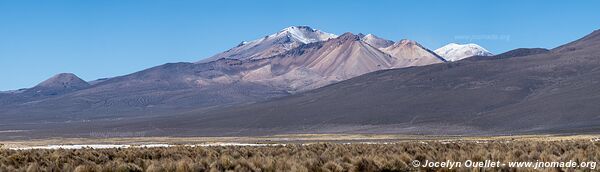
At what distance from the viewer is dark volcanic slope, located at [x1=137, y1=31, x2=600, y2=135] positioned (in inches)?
5276

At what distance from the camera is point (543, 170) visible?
20578mm

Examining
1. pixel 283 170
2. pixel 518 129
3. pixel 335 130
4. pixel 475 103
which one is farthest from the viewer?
pixel 475 103

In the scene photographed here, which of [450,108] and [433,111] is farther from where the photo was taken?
[450,108]

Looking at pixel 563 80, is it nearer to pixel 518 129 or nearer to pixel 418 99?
pixel 418 99

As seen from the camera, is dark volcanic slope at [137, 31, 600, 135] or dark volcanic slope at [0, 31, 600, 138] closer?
dark volcanic slope at [0, 31, 600, 138]

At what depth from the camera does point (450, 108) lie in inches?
6324

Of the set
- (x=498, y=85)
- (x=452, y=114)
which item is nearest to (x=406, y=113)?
(x=452, y=114)

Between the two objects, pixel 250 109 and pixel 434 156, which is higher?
pixel 250 109

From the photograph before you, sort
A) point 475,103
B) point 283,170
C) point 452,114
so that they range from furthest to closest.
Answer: point 475,103, point 452,114, point 283,170

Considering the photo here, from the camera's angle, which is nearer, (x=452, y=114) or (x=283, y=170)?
(x=283, y=170)

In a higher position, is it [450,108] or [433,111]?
[450,108]

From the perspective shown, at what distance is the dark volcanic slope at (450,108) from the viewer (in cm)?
13400

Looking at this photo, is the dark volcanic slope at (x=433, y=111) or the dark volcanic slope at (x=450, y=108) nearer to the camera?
the dark volcanic slope at (x=433, y=111)

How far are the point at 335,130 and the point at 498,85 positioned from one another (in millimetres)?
58326
